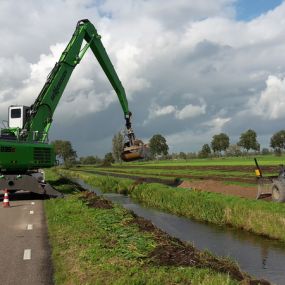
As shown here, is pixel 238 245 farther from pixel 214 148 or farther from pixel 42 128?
pixel 214 148

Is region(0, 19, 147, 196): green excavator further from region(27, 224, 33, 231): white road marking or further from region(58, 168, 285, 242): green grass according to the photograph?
region(27, 224, 33, 231): white road marking

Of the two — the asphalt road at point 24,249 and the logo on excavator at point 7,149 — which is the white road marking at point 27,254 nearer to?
the asphalt road at point 24,249

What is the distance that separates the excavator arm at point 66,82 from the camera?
1184 inches

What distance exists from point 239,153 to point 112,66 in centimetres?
15168

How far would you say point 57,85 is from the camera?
103 feet

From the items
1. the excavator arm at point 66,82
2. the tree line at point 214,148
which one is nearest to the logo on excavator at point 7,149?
the excavator arm at point 66,82

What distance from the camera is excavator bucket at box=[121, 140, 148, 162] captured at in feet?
104

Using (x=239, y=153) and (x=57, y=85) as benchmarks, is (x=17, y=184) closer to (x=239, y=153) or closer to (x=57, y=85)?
(x=57, y=85)

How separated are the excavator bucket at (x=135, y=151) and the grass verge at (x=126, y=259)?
15.1 m

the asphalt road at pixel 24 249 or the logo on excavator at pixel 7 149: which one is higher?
the logo on excavator at pixel 7 149

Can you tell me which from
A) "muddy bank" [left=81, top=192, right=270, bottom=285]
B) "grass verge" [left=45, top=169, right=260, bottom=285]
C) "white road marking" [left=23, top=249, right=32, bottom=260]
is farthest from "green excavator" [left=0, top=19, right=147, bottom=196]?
"muddy bank" [left=81, top=192, right=270, bottom=285]

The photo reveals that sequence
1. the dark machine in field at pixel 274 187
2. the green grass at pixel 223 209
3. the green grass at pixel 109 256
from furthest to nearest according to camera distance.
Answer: the dark machine in field at pixel 274 187 → the green grass at pixel 223 209 → the green grass at pixel 109 256

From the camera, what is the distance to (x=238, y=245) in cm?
1820

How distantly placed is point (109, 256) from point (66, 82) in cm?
2256
